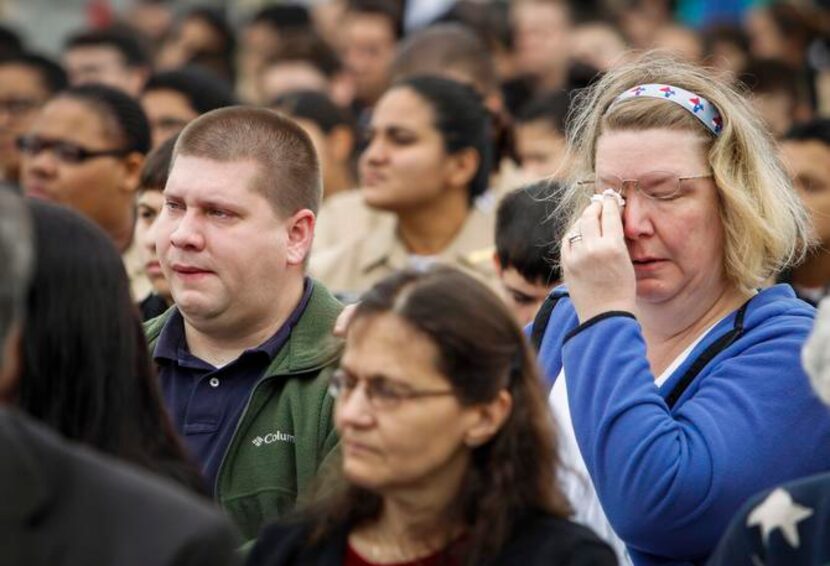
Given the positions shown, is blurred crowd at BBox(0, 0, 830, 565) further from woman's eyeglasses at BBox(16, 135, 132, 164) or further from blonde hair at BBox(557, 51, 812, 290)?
woman's eyeglasses at BBox(16, 135, 132, 164)

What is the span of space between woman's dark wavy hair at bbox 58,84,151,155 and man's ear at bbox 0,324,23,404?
448cm

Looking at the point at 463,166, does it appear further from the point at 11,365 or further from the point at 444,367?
the point at 11,365

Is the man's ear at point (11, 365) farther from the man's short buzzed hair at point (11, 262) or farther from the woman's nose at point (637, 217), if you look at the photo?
the woman's nose at point (637, 217)

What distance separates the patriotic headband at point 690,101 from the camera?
4.55 metres

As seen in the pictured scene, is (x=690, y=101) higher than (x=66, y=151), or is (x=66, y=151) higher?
(x=690, y=101)

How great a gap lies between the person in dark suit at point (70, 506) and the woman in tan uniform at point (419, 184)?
493cm

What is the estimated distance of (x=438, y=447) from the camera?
3.49m

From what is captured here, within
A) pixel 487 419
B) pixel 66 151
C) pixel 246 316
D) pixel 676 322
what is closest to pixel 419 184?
pixel 66 151

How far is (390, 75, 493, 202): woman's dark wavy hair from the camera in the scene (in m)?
8.01

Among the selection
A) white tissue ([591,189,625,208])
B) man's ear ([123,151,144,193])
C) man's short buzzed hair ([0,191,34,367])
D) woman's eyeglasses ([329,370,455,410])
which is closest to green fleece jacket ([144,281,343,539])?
white tissue ([591,189,625,208])

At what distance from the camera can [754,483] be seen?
13.7 feet

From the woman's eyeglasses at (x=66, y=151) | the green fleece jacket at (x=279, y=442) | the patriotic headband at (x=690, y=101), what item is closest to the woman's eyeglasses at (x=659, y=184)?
the patriotic headband at (x=690, y=101)

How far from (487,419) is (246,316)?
49.6 inches

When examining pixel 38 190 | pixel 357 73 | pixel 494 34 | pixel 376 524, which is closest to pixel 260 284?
pixel 376 524
